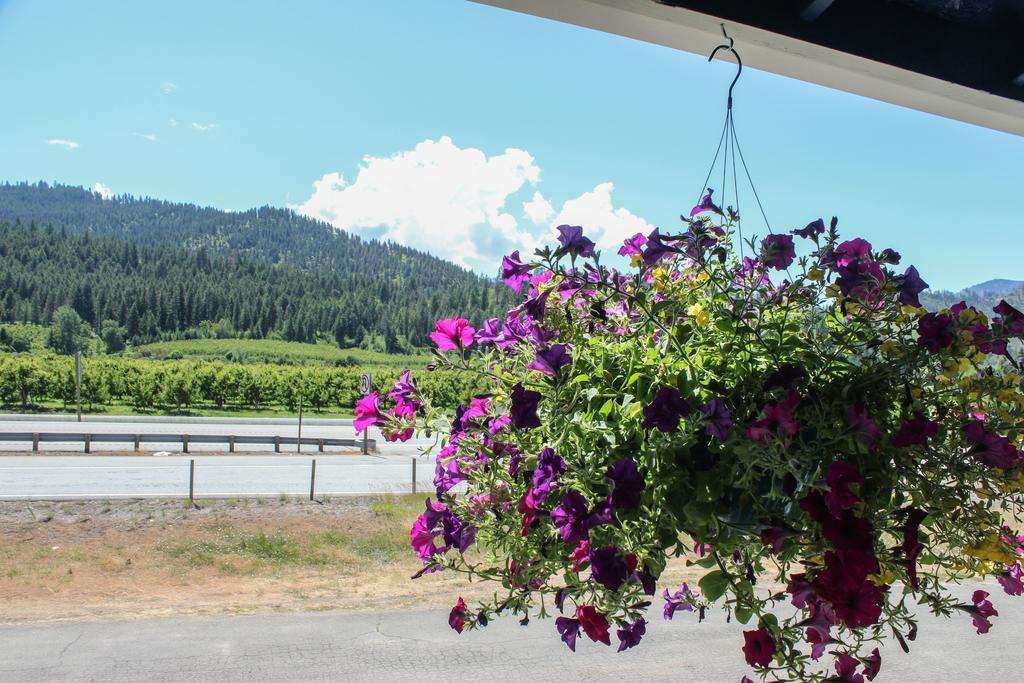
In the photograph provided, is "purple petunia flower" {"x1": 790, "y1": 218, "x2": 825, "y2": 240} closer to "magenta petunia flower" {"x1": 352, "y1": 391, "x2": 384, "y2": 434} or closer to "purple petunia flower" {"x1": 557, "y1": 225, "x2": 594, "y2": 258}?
"purple petunia flower" {"x1": 557, "y1": 225, "x2": 594, "y2": 258}

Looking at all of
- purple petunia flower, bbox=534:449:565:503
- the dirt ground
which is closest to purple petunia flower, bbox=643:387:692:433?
purple petunia flower, bbox=534:449:565:503

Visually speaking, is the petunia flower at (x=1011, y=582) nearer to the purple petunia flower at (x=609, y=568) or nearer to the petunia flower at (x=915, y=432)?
the petunia flower at (x=915, y=432)

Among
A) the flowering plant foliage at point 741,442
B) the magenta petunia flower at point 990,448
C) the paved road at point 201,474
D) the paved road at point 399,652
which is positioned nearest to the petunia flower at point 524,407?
the flowering plant foliage at point 741,442

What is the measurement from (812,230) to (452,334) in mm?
659

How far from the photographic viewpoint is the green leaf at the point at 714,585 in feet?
3.50

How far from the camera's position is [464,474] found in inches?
56.3

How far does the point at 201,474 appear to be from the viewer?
615 inches

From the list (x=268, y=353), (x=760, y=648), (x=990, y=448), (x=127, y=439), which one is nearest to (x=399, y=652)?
(x=760, y=648)

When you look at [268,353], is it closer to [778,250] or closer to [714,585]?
[778,250]

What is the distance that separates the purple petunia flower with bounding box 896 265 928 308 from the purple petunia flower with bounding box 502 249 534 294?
0.61 meters

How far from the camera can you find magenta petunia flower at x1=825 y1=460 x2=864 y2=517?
3.20ft

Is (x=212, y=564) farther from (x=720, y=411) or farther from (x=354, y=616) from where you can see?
(x=720, y=411)

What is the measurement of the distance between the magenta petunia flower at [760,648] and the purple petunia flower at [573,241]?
1.97 feet

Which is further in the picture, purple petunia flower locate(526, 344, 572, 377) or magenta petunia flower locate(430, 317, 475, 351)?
magenta petunia flower locate(430, 317, 475, 351)
